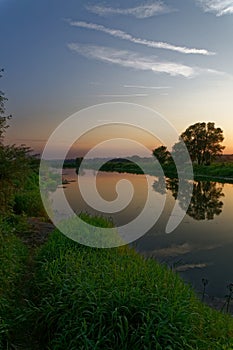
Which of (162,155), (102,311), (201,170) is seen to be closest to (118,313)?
(102,311)

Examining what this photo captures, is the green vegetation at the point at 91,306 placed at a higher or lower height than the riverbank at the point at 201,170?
lower

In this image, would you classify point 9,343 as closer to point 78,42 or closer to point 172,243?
point 172,243

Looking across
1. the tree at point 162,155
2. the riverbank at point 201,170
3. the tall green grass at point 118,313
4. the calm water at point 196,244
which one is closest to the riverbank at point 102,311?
the tall green grass at point 118,313

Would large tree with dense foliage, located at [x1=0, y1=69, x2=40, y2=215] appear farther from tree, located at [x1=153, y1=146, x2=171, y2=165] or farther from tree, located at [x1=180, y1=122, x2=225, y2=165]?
tree, located at [x1=153, y1=146, x2=171, y2=165]

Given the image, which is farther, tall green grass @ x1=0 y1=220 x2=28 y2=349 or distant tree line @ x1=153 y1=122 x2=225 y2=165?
distant tree line @ x1=153 y1=122 x2=225 y2=165

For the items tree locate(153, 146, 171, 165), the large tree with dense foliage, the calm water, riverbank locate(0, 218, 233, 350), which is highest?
tree locate(153, 146, 171, 165)

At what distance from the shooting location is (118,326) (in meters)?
3.12

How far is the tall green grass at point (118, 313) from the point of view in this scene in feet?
9.89

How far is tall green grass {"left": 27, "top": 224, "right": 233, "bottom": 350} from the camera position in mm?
3014

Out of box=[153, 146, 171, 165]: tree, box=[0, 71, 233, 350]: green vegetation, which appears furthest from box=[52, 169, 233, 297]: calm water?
box=[153, 146, 171, 165]: tree

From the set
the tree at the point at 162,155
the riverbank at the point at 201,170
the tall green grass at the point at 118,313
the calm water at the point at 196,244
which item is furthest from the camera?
the tree at the point at 162,155

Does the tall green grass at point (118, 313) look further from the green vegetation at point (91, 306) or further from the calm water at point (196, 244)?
the calm water at point (196, 244)

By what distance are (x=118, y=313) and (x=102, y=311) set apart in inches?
5.6

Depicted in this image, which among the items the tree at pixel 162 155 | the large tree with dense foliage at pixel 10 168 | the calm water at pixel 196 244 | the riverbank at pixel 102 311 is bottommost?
the calm water at pixel 196 244
